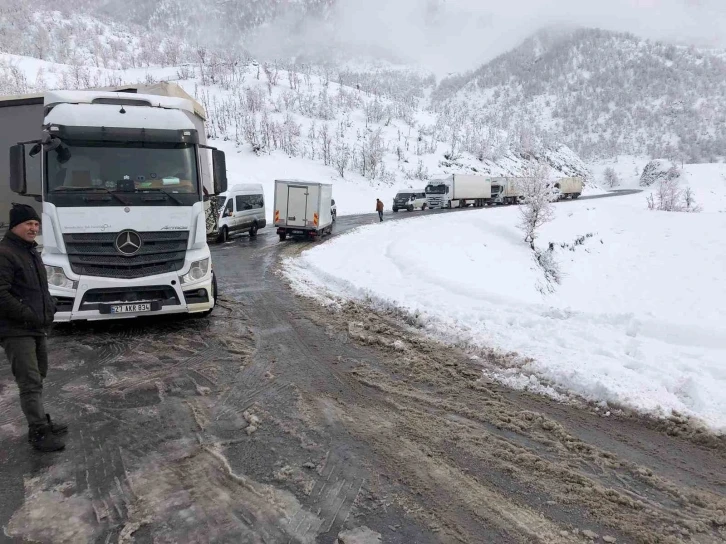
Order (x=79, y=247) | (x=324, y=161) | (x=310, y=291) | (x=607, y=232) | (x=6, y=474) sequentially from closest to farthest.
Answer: (x=6, y=474)
(x=79, y=247)
(x=310, y=291)
(x=607, y=232)
(x=324, y=161)

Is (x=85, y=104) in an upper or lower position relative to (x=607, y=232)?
upper

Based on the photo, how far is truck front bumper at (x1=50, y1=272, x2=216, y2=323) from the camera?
5863 mm

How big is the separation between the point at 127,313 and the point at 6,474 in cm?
304

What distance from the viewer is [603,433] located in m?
4.00

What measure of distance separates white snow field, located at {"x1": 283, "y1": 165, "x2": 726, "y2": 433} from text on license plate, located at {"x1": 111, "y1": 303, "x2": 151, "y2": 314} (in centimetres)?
409

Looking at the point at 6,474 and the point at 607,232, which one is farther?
the point at 607,232

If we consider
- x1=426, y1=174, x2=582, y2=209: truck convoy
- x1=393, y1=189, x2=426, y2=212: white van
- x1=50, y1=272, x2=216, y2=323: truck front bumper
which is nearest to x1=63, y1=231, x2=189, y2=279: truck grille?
x1=50, y1=272, x2=216, y2=323: truck front bumper

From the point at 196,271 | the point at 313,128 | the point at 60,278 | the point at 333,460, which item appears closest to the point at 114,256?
the point at 60,278

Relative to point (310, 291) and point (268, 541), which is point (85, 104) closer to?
point (310, 291)

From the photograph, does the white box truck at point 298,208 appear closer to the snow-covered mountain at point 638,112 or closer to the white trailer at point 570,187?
the white trailer at point 570,187

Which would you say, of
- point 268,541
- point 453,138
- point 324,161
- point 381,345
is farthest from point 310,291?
point 453,138

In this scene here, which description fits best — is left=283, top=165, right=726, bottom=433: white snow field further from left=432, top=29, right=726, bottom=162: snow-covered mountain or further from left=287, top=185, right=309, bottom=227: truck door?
left=432, top=29, right=726, bottom=162: snow-covered mountain

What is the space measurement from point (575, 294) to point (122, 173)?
21.6 m

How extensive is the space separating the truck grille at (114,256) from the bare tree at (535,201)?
2500cm
